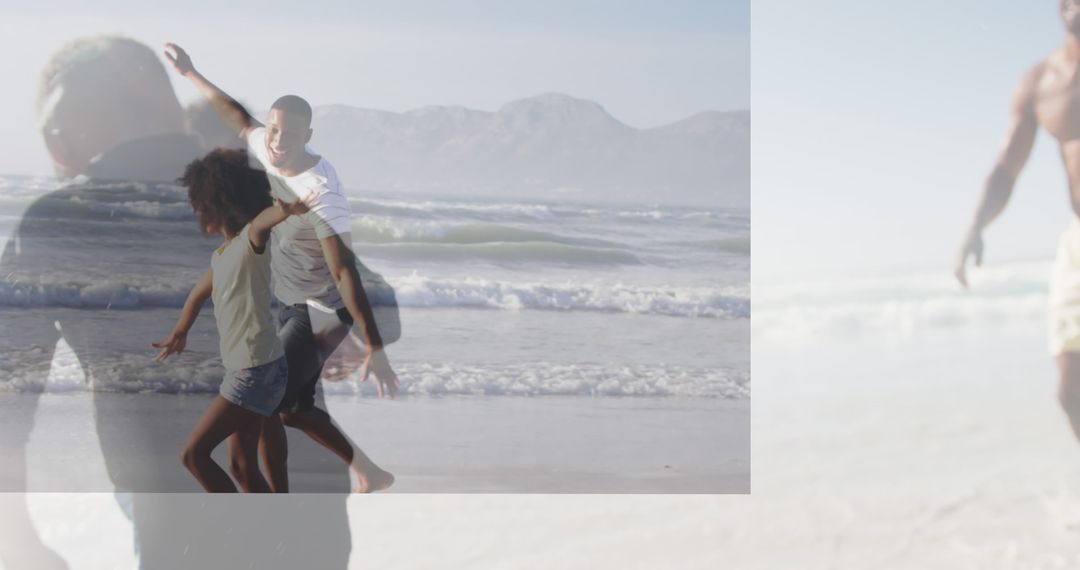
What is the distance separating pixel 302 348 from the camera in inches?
130

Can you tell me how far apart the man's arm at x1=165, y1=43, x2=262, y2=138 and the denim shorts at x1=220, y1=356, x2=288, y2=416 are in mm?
717

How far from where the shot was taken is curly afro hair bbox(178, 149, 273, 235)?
3189 millimetres

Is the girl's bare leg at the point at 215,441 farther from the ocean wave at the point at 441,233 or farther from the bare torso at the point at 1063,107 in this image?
the bare torso at the point at 1063,107

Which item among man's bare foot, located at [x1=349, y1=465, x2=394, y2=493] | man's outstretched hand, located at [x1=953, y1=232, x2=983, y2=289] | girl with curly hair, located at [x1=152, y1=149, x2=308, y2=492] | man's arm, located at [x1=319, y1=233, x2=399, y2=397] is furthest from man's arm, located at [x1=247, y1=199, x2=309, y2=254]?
man's outstretched hand, located at [x1=953, y1=232, x2=983, y2=289]

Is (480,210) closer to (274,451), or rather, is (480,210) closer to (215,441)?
(274,451)

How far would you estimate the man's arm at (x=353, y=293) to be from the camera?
323cm

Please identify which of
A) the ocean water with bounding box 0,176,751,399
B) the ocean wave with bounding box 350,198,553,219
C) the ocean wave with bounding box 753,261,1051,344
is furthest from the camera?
the ocean wave with bounding box 753,261,1051,344

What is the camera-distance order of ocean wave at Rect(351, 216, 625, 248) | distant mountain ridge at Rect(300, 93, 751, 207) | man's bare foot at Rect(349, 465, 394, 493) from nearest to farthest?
1. man's bare foot at Rect(349, 465, 394, 493)
2. distant mountain ridge at Rect(300, 93, 751, 207)
3. ocean wave at Rect(351, 216, 625, 248)

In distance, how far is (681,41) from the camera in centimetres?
424

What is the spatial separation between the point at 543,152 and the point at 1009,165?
71.1 inches

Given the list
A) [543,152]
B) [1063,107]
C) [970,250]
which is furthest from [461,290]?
[1063,107]

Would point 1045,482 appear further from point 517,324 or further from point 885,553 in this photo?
point 517,324

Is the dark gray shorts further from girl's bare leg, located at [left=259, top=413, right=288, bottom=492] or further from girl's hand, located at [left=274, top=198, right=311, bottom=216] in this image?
girl's hand, located at [left=274, top=198, right=311, bottom=216]

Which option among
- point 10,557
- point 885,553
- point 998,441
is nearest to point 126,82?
point 10,557
